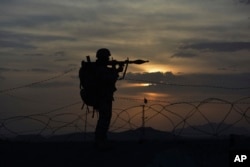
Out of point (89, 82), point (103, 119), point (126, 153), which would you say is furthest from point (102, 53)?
point (126, 153)

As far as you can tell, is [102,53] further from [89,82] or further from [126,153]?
[126,153]

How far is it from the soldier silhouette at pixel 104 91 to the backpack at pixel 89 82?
9 centimetres

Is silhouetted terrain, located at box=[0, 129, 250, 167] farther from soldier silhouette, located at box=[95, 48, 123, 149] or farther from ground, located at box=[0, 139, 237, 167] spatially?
soldier silhouette, located at box=[95, 48, 123, 149]

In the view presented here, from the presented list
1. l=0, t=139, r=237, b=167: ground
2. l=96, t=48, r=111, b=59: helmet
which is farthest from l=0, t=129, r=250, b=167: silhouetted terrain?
l=96, t=48, r=111, b=59: helmet

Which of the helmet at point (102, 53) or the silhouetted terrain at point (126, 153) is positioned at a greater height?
the helmet at point (102, 53)

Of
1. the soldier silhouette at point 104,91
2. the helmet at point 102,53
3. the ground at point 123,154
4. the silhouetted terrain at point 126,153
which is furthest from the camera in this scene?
the helmet at point 102,53

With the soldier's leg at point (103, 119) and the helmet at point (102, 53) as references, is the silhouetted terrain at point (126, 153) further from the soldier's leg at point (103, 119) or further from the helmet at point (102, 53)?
the helmet at point (102, 53)

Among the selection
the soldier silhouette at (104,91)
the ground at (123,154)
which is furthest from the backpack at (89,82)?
the ground at (123,154)

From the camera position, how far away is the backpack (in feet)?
65.5

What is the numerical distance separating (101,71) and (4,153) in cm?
406

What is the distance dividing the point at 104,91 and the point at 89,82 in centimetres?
51

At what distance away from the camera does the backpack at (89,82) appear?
1995 cm

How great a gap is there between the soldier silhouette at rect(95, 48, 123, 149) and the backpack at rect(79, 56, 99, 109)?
0.09 m

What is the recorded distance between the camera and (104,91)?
791 inches
